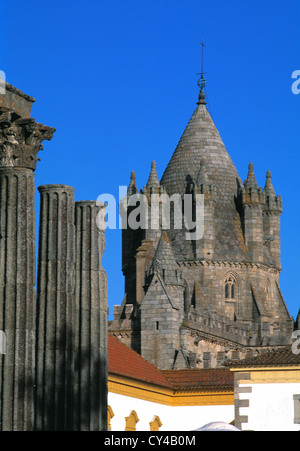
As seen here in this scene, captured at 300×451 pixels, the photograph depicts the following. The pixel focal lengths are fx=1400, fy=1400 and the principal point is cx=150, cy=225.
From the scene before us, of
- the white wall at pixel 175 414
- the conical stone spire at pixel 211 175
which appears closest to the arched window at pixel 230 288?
the conical stone spire at pixel 211 175

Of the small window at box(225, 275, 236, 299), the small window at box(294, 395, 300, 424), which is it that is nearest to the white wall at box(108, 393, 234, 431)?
the small window at box(294, 395, 300, 424)

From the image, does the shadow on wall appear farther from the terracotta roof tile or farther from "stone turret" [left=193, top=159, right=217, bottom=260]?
"stone turret" [left=193, top=159, right=217, bottom=260]

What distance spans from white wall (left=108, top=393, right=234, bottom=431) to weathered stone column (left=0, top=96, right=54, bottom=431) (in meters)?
21.3

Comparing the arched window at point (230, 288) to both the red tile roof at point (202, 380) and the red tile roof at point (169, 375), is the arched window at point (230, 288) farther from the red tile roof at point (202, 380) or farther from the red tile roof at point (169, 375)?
the red tile roof at point (202, 380)

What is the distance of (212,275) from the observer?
283 ft

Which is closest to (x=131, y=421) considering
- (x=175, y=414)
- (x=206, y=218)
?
→ (x=175, y=414)

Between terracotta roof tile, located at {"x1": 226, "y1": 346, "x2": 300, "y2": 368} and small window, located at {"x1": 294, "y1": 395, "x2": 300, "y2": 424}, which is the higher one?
terracotta roof tile, located at {"x1": 226, "y1": 346, "x2": 300, "y2": 368}

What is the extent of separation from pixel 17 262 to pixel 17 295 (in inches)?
21.6

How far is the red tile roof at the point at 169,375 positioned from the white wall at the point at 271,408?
599cm

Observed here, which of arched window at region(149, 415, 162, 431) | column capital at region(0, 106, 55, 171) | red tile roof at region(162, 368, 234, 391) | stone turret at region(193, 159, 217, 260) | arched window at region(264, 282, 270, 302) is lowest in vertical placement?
arched window at region(149, 415, 162, 431)

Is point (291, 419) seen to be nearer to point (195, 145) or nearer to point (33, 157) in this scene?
point (33, 157)

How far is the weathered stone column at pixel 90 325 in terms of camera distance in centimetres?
2417

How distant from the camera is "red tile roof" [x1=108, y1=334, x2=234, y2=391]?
46.1 meters

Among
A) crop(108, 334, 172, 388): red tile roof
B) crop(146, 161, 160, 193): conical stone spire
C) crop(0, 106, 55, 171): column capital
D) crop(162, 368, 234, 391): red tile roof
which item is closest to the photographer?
crop(0, 106, 55, 171): column capital
